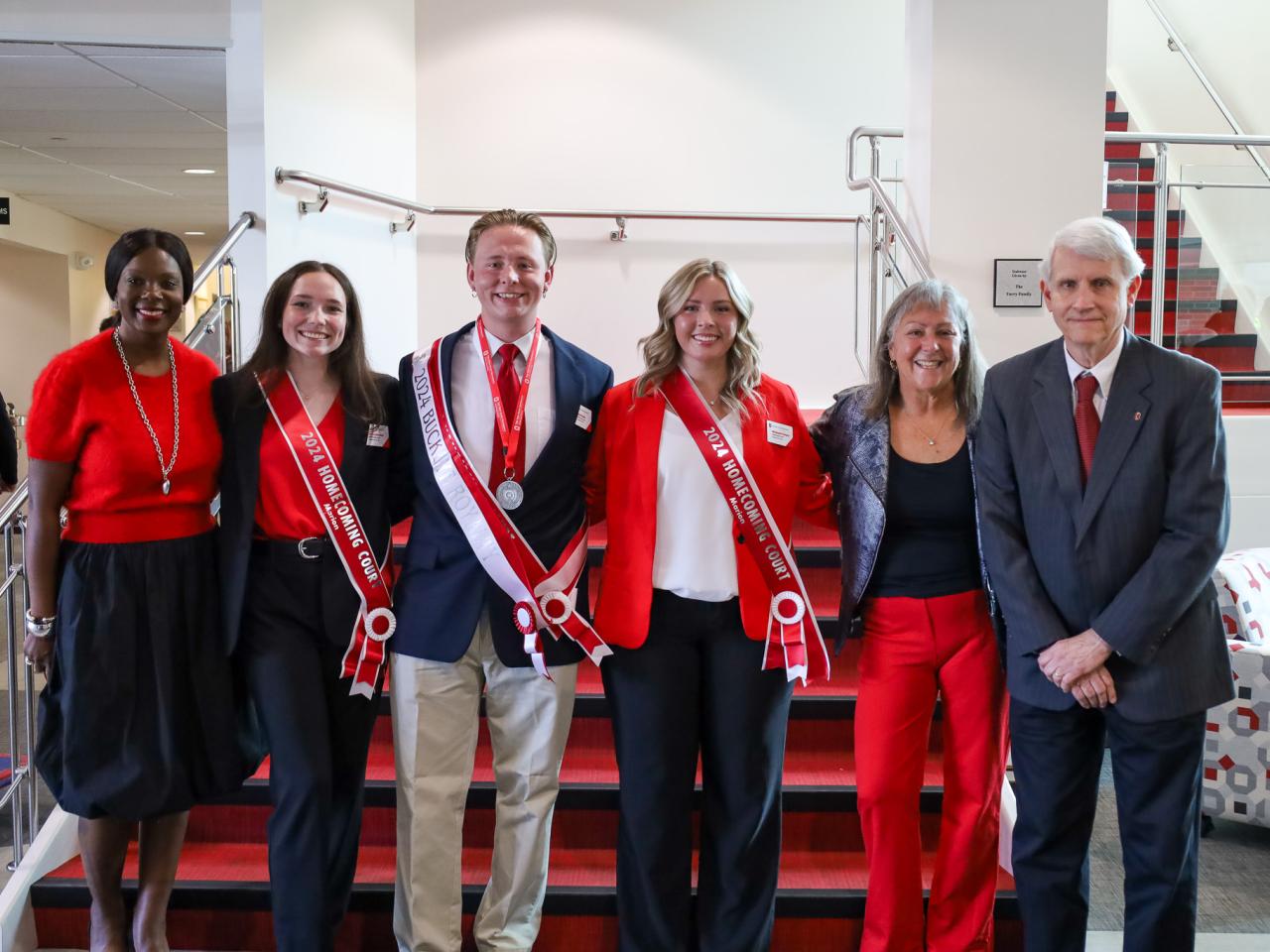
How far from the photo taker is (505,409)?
91.7 inches

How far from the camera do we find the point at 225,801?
2949 mm

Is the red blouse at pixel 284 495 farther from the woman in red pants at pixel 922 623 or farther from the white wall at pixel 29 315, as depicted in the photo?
the white wall at pixel 29 315

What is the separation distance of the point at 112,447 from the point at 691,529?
1.20m

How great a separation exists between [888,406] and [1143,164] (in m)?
3.00

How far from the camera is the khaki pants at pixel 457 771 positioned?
7.61 ft

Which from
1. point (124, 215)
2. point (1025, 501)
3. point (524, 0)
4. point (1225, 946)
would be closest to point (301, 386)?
point (1025, 501)

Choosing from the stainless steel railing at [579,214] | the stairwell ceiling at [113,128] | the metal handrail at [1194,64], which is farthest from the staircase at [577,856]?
the metal handrail at [1194,64]

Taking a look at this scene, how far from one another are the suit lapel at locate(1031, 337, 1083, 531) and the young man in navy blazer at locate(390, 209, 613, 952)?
37.3 inches

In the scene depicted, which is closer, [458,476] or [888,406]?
[458,476]

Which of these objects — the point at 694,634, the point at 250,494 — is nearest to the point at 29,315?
the point at 250,494

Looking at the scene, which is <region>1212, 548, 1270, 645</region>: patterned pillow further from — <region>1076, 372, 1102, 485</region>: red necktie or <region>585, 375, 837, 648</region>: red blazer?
<region>585, 375, 837, 648</region>: red blazer

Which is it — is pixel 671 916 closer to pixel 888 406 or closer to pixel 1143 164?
pixel 888 406

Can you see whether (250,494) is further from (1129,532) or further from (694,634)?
(1129,532)

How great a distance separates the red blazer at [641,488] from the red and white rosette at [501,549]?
74 mm
